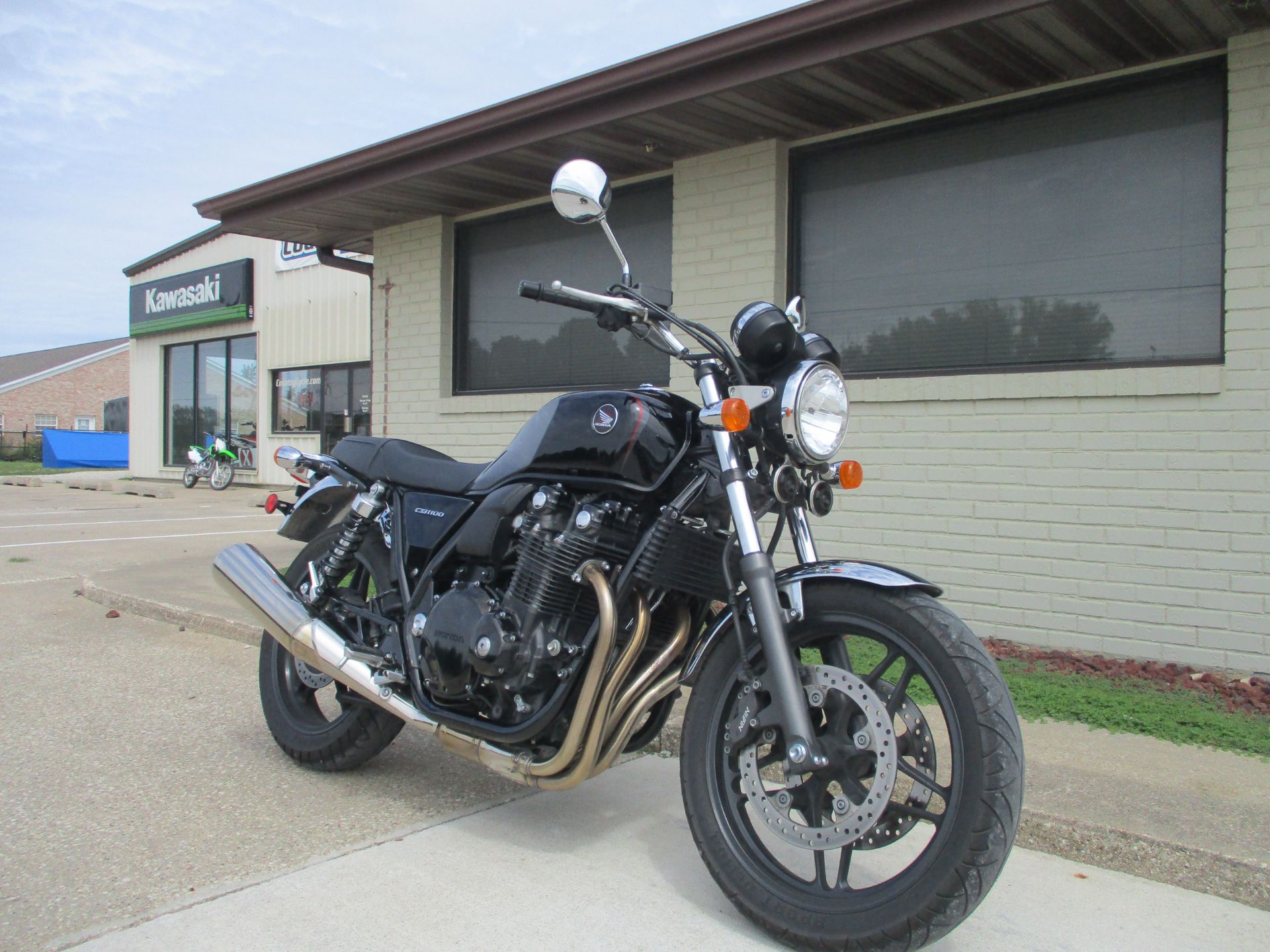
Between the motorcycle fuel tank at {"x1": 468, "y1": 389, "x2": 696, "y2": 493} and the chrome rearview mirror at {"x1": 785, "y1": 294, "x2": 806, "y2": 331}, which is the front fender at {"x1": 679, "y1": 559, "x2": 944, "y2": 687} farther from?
the chrome rearview mirror at {"x1": 785, "y1": 294, "x2": 806, "y2": 331}

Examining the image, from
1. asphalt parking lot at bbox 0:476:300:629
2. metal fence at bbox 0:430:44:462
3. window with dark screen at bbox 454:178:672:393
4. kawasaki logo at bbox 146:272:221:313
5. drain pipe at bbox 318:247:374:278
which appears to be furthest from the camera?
metal fence at bbox 0:430:44:462

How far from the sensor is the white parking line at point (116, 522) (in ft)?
42.0

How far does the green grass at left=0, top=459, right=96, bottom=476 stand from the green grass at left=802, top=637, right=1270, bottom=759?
27.2m

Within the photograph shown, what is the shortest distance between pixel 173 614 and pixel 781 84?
5.15 m

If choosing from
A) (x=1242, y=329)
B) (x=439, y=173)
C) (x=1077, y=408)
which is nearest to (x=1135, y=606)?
(x=1077, y=408)

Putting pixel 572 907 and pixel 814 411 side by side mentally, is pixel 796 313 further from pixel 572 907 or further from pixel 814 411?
pixel 572 907

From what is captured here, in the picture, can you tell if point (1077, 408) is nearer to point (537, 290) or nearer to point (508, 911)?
point (537, 290)

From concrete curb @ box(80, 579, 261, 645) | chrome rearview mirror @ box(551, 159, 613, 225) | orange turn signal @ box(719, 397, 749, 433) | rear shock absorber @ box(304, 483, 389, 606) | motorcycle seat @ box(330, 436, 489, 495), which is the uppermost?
chrome rearview mirror @ box(551, 159, 613, 225)

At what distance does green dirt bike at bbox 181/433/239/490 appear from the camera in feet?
66.1

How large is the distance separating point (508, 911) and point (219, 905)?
792 mm

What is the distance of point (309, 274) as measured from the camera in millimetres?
19172

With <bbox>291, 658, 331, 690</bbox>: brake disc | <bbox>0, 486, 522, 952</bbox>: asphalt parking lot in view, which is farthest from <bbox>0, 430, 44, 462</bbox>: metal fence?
<bbox>291, 658, 331, 690</bbox>: brake disc

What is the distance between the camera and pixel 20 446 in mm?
42094

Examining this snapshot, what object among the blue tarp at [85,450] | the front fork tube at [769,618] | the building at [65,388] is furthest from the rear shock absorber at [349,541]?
the building at [65,388]
